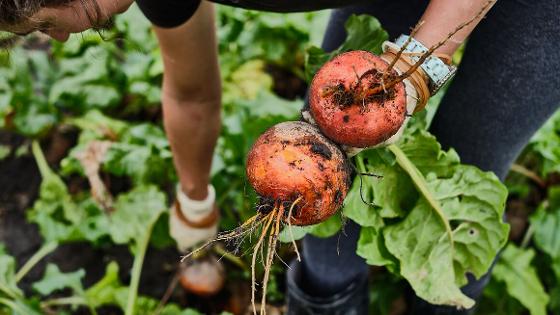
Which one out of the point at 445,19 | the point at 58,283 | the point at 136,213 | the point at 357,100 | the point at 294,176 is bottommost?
the point at 58,283

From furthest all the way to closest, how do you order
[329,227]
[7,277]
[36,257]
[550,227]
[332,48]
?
[36,257] < [550,227] < [7,277] < [332,48] < [329,227]

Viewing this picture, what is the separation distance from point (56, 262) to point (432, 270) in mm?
1426

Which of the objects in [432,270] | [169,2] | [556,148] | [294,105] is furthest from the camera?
[294,105]

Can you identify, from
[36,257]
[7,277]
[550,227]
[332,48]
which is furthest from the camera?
[36,257]

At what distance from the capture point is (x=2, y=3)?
94 cm

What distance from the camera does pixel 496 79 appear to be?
131cm

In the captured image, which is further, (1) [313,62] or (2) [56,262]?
(2) [56,262]

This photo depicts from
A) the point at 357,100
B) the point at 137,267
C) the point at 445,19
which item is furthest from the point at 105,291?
the point at 445,19

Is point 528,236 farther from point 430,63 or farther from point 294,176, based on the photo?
point 294,176

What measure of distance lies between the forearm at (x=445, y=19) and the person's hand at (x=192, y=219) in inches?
38.3

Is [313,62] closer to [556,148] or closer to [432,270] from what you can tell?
[432,270]

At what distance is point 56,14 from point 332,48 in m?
0.74

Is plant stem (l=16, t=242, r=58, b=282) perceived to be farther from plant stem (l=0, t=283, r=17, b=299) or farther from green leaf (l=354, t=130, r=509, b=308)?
green leaf (l=354, t=130, r=509, b=308)

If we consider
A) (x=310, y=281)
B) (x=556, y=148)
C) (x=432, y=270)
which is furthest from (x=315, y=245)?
(x=556, y=148)
